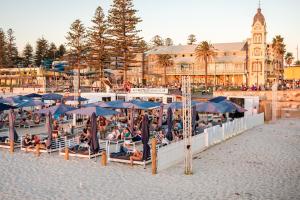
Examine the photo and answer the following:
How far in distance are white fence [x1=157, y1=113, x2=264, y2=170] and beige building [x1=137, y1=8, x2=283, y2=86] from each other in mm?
34461

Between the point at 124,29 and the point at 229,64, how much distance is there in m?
21.2

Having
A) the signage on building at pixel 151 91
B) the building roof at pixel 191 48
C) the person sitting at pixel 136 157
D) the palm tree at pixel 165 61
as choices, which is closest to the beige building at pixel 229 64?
the building roof at pixel 191 48

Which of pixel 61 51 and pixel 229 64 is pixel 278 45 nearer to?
pixel 229 64

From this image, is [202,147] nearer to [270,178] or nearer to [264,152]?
[264,152]

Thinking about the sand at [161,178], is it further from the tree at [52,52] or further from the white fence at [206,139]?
the tree at [52,52]

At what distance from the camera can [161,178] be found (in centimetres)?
1184

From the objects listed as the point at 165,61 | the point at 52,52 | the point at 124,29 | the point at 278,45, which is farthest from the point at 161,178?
the point at 52,52

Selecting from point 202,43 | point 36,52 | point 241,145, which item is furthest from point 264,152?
point 36,52

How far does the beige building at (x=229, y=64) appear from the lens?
191 feet

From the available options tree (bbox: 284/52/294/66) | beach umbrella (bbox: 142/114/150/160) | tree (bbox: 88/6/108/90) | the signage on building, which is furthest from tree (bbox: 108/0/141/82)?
tree (bbox: 284/52/294/66)

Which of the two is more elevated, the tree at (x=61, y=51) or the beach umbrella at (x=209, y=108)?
the tree at (x=61, y=51)

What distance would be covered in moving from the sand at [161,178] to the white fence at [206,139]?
1.17 ft

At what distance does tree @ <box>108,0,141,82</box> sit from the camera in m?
44.9

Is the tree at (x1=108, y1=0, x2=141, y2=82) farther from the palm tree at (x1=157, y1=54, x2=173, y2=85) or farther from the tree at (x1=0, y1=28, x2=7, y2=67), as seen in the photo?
the tree at (x1=0, y1=28, x2=7, y2=67)
